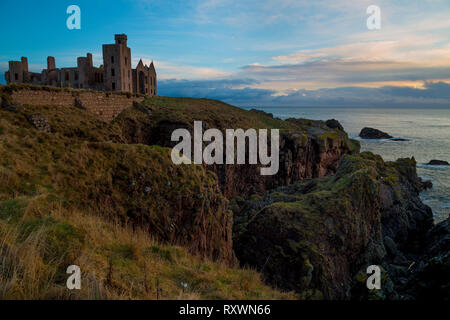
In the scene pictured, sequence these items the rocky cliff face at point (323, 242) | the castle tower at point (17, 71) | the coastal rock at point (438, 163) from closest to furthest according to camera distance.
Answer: the rocky cliff face at point (323, 242) → the castle tower at point (17, 71) → the coastal rock at point (438, 163)

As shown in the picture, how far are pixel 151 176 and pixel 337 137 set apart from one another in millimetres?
44025

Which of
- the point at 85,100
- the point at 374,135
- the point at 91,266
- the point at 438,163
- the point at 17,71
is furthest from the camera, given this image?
the point at 374,135

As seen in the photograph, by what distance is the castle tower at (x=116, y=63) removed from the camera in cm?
5644

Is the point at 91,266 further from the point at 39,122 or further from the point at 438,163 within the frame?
the point at 438,163

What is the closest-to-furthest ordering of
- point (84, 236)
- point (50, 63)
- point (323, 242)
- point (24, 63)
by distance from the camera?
1. point (84, 236)
2. point (323, 242)
3. point (24, 63)
4. point (50, 63)

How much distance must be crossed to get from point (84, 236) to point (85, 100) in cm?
2717

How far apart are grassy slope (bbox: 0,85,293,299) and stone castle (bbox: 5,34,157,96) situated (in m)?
47.0

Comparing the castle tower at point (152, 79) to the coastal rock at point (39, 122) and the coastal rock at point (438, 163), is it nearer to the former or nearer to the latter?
the coastal rock at point (39, 122)

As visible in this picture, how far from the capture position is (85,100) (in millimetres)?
29391

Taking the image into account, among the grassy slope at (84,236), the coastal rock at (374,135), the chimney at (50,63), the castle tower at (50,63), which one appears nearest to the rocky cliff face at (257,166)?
the grassy slope at (84,236)

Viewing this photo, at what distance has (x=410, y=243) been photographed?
1147 inches

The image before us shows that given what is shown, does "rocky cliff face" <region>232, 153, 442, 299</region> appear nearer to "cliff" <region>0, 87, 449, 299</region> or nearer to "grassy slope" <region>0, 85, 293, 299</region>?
"cliff" <region>0, 87, 449, 299</region>

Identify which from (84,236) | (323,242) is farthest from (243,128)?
(84,236)

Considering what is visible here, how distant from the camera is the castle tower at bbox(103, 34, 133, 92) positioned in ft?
185
